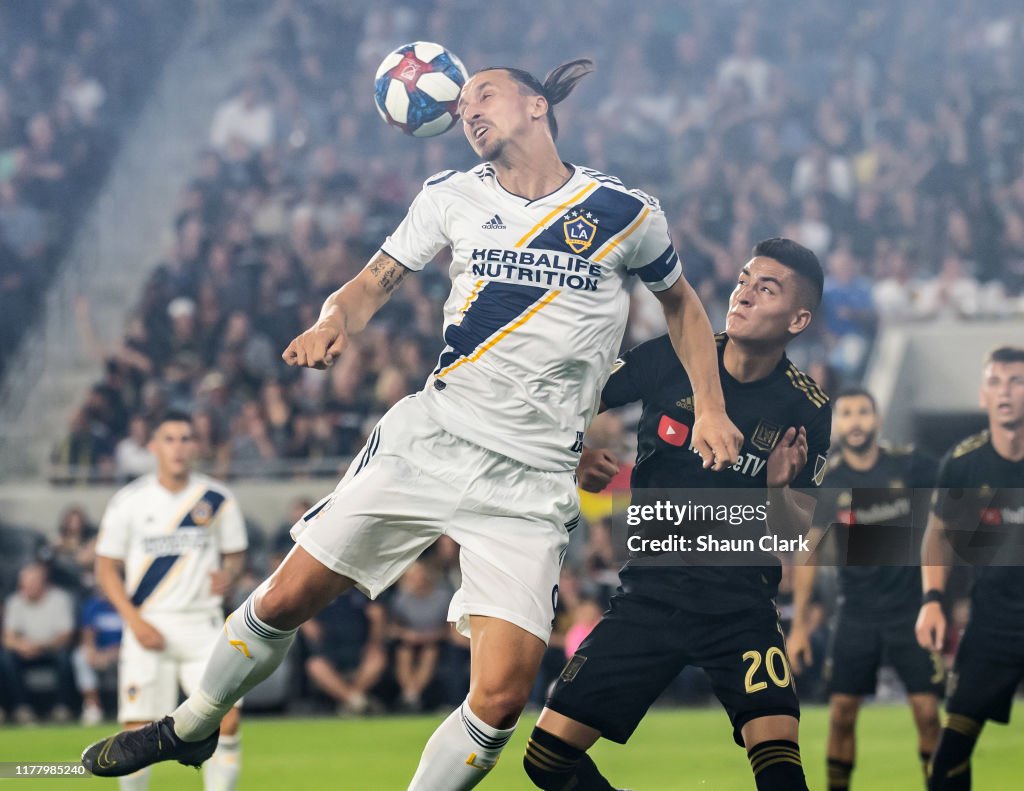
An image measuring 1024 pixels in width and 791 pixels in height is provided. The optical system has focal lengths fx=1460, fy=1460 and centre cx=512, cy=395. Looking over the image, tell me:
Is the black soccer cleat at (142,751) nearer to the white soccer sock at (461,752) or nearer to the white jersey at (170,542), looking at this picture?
the white soccer sock at (461,752)

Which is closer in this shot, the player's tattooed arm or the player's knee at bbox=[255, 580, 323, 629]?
the player's knee at bbox=[255, 580, 323, 629]

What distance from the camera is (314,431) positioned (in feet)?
43.5

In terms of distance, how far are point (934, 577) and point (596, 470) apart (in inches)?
78.1

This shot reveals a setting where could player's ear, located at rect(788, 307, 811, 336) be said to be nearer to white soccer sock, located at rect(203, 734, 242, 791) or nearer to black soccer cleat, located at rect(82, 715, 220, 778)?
black soccer cleat, located at rect(82, 715, 220, 778)

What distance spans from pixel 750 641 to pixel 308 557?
1602 millimetres

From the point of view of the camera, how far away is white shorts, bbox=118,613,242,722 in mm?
7551

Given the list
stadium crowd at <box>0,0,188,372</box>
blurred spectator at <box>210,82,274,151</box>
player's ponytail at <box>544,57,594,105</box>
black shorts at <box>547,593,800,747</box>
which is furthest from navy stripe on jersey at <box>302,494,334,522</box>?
blurred spectator at <box>210,82,274,151</box>

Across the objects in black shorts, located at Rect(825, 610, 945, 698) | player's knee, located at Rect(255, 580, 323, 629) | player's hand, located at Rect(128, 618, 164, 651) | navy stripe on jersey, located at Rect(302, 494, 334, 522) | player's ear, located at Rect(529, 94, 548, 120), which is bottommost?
black shorts, located at Rect(825, 610, 945, 698)

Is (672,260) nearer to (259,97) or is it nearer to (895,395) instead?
(895,395)

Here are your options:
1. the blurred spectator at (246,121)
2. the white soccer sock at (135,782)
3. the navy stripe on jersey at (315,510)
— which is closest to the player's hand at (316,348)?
the navy stripe on jersey at (315,510)

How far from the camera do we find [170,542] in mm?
7988

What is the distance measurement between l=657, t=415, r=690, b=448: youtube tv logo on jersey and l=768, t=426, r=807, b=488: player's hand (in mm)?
322

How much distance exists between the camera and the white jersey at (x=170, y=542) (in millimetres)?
7910

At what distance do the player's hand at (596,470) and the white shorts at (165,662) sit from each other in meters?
2.98
